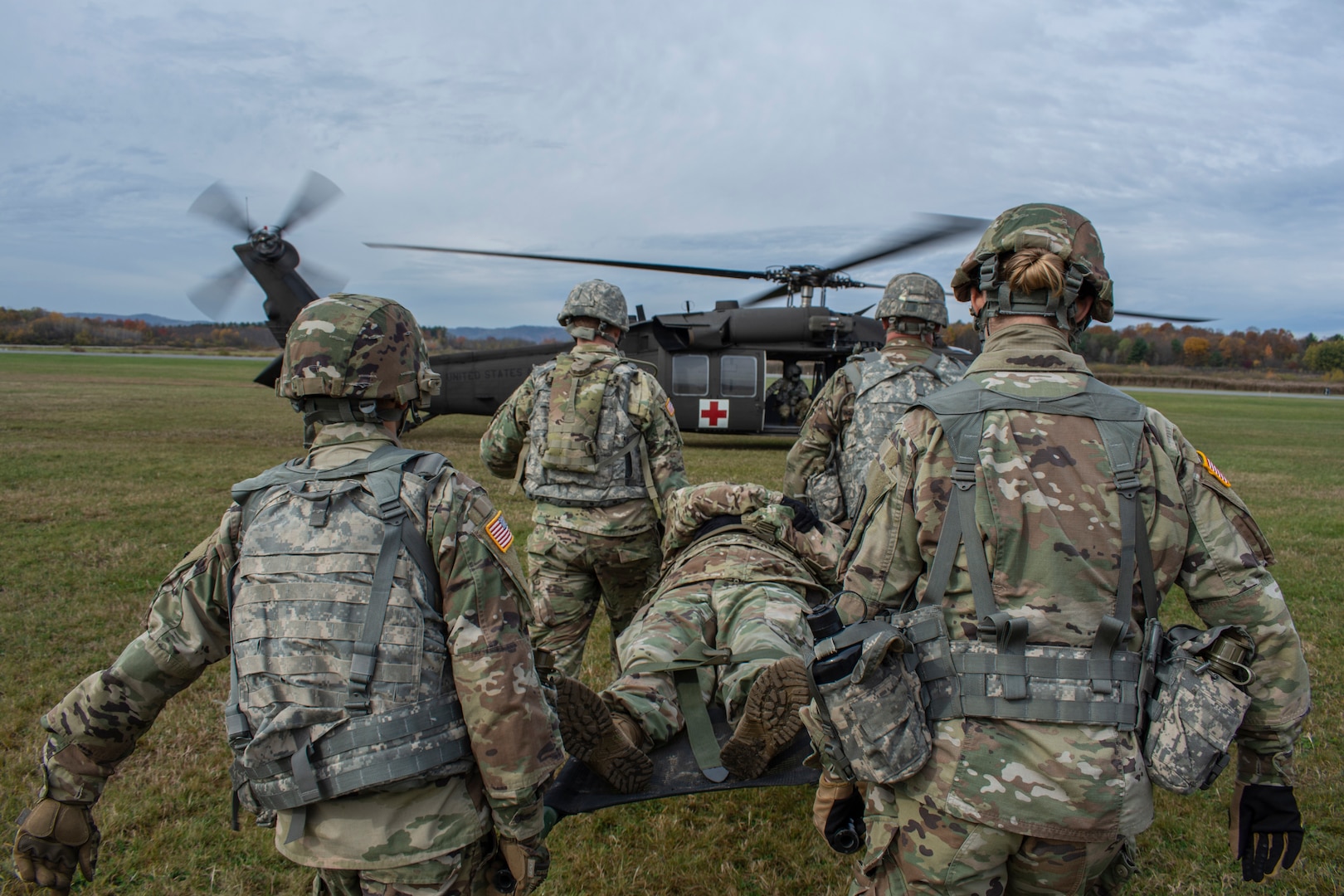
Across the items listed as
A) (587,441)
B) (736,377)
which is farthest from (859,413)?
(736,377)

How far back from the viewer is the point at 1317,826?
11.2 feet

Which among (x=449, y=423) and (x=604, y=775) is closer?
(x=604, y=775)

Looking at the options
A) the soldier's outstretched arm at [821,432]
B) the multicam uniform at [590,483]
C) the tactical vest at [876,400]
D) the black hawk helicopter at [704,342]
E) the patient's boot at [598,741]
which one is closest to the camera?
the patient's boot at [598,741]

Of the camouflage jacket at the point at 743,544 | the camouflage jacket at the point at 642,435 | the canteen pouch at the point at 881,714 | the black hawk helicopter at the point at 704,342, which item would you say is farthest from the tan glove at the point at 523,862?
the black hawk helicopter at the point at 704,342

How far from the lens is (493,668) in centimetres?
181

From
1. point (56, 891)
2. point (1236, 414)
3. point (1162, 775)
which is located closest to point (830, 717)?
point (1162, 775)

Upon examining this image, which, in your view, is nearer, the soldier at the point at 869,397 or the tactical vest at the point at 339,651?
the tactical vest at the point at 339,651

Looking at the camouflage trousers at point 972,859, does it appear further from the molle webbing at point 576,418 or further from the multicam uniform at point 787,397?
the multicam uniform at point 787,397

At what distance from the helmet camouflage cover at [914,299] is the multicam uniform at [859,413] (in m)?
0.17

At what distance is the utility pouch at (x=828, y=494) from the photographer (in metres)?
5.06

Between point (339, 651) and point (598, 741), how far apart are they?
112cm

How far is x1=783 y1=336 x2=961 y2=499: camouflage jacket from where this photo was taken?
184 inches

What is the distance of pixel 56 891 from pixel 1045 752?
233 cm

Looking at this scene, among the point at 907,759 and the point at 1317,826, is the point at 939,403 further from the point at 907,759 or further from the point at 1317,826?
the point at 1317,826
